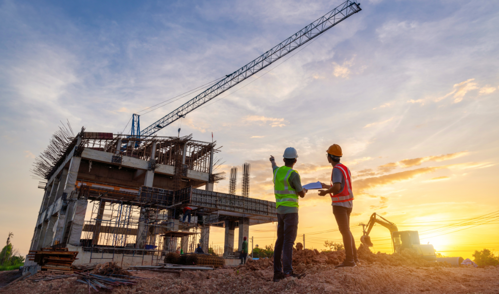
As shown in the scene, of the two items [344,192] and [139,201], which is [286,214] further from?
[139,201]

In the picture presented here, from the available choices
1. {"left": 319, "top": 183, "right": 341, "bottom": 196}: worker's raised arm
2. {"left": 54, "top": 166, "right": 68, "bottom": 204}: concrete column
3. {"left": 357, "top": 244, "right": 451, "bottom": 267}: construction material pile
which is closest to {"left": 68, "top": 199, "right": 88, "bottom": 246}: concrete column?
{"left": 54, "top": 166, "right": 68, "bottom": 204}: concrete column

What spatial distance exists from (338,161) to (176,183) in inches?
1277

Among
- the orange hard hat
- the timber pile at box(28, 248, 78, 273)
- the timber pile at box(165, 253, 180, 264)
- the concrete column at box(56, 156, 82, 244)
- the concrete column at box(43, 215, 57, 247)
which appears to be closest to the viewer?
the orange hard hat

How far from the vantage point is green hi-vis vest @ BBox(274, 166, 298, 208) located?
4.85 m

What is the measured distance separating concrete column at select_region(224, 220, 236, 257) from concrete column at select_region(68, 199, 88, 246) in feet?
45.5

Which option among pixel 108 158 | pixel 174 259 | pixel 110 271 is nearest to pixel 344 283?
pixel 110 271

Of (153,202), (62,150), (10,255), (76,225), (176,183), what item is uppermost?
(62,150)

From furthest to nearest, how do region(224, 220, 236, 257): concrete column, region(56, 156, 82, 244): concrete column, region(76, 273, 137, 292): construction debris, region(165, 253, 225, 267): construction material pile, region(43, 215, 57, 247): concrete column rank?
region(43, 215, 57, 247): concrete column < region(224, 220, 236, 257): concrete column < region(56, 156, 82, 244): concrete column < region(165, 253, 225, 267): construction material pile < region(76, 273, 137, 292): construction debris

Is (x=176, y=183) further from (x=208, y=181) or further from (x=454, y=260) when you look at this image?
(x=454, y=260)

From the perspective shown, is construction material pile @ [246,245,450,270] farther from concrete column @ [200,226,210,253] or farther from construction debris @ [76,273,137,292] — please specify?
concrete column @ [200,226,210,253]

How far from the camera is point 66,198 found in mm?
29828

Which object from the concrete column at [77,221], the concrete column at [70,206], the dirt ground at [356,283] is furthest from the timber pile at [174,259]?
the concrete column at [70,206]

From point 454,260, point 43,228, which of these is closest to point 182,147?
point 43,228

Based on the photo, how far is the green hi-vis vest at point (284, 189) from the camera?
485cm
